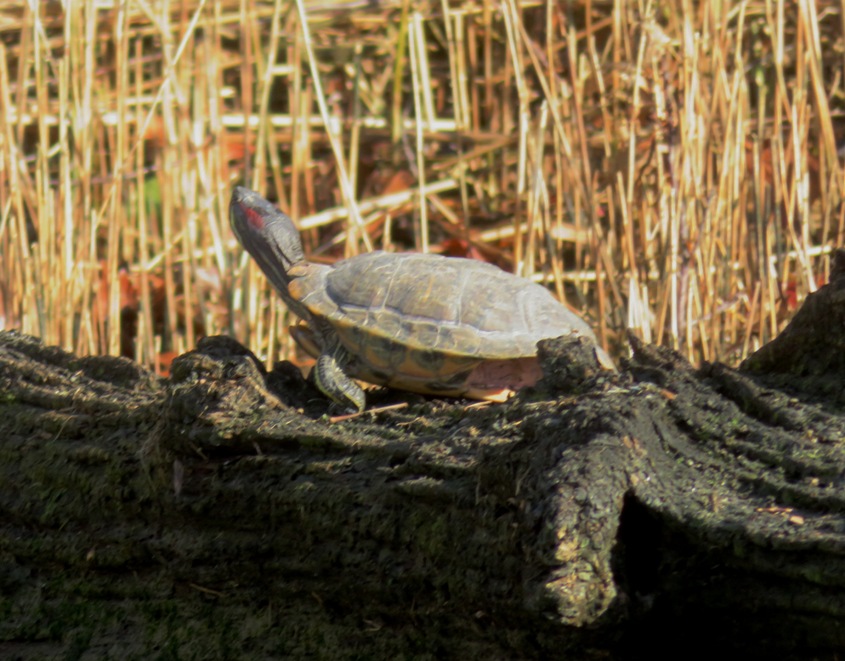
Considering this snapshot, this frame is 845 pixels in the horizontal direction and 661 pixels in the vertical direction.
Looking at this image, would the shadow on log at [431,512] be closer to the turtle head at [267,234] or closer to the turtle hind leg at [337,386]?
the turtle hind leg at [337,386]

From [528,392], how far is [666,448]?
1.09 ft

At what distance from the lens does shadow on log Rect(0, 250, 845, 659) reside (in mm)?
1200

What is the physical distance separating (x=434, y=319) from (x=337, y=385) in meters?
0.24

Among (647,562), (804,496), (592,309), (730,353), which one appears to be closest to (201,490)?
(647,562)

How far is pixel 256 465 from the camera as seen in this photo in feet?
5.31

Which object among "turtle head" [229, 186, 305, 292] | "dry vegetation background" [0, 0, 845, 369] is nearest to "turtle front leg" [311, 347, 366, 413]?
"turtle head" [229, 186, 305, 292]

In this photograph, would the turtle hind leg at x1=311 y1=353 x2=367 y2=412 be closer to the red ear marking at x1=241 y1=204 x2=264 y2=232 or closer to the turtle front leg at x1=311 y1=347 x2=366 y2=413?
the turtle front leg at x1=311 y1=347 x2=366 y2=413

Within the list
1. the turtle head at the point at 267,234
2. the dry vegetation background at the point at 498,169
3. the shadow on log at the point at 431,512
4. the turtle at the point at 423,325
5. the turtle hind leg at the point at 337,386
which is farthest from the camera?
the dry vegetation background at the point at 498,169

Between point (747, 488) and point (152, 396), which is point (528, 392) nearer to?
point (747, 488)

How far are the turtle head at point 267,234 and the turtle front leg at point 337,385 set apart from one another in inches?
15.2

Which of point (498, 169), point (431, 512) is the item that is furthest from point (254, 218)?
point (498, 169)

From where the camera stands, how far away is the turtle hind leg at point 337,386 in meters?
1.90

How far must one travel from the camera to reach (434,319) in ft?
6.73

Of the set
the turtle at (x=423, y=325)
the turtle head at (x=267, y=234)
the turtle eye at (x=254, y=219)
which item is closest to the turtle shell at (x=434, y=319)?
the turtle at (x=423, y=325)
